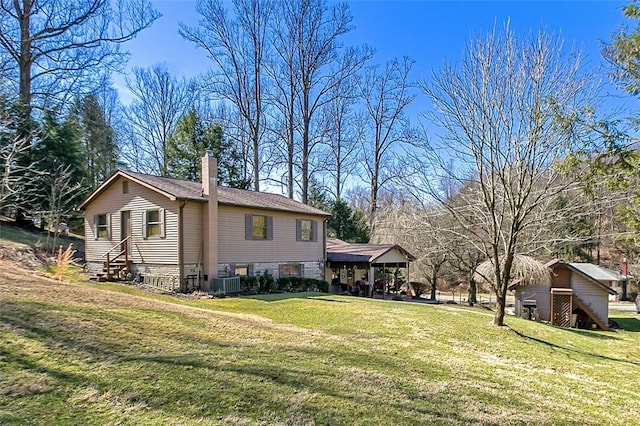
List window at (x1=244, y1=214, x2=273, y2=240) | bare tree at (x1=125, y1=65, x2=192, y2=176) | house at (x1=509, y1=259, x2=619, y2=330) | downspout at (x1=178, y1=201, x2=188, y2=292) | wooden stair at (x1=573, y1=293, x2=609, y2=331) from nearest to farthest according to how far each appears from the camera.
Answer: downspout at (x1=178, y1=201, x2=188, y2=292), window at (x1=244, y1=214, x2=273, y2=240), wooden stair at (x1=573, y1=293, x2=609, y2=331), house at (x1=509, y1=259, x2=619, y2=330), bare tree at (x1=125, y1=65, x2=192, y2=176)

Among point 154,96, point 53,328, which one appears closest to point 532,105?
point 53,328

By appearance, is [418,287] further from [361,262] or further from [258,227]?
[258,227]

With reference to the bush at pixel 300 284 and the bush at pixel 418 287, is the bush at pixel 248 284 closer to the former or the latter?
the bush at pixel 300 284

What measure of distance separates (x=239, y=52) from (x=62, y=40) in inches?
417

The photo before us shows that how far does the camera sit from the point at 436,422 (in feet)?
13.7

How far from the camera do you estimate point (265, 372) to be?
510cm

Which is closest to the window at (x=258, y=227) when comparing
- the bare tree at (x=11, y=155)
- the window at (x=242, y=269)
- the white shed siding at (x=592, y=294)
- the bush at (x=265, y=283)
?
the window at (x=242, y=269)

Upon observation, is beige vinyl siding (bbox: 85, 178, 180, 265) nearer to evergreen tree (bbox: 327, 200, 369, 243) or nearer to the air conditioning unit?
the air conditioning unit

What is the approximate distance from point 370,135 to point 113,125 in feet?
71.1

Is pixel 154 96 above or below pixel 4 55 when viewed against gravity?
above

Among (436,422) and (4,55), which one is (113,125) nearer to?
(4,55)

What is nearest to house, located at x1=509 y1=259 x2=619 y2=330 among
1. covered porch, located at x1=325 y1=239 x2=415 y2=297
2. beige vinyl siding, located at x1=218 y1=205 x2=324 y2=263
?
covered porch, located at x1=325 y1=239 x2=415 y2=297

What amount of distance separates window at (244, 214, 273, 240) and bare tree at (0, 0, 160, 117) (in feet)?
40.4

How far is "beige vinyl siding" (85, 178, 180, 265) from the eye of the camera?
49.3ft
